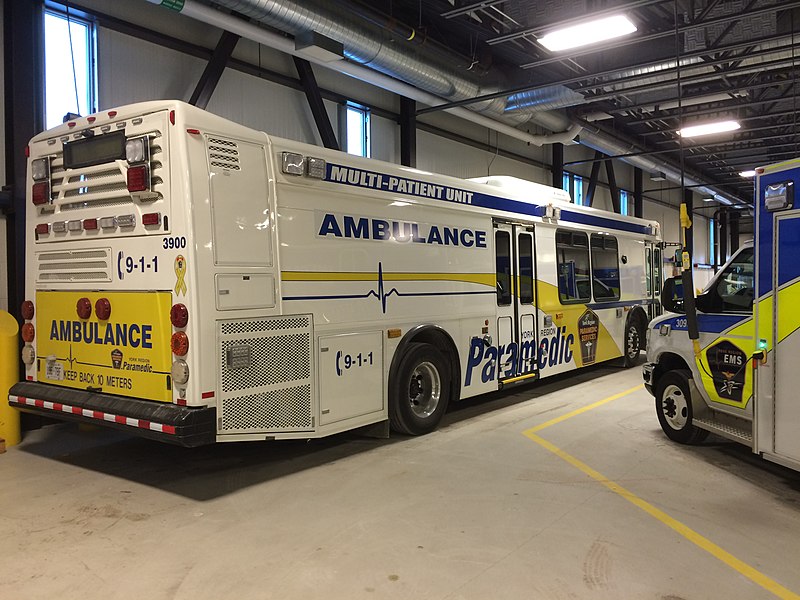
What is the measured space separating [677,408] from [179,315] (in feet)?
17.5

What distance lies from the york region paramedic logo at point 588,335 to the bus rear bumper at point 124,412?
7.26 meters

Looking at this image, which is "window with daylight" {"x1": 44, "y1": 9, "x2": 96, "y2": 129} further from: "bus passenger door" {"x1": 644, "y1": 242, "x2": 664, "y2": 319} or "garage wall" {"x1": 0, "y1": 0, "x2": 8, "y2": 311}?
"bus passenger door" {"x1": 644, "y1": 242, "x2": 664, "y2": 319}

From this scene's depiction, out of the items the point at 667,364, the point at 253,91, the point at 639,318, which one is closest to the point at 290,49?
the point at 253,91

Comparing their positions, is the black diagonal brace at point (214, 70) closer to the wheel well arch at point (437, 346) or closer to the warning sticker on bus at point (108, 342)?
the warning sticker on bus at point (108, 342)

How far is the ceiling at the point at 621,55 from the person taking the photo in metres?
9.80

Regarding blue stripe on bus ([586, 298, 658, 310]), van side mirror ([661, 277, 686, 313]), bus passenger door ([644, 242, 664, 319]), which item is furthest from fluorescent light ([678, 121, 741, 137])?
van side mirror ([661, 277, 686, 313])

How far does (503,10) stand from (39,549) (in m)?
10.1

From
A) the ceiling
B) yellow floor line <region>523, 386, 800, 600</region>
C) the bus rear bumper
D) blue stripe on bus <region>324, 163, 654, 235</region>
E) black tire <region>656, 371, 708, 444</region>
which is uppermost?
the ceiling

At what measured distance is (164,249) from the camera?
201 inches

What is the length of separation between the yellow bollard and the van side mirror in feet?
23.2

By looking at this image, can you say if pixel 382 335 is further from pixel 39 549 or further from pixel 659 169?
pixel 659 169

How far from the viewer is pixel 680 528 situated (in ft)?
15.5

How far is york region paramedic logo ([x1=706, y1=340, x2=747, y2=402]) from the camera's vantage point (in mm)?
5961

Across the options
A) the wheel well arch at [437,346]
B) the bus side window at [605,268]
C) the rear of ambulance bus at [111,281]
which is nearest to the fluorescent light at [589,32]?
the bus side window at [605,268]
